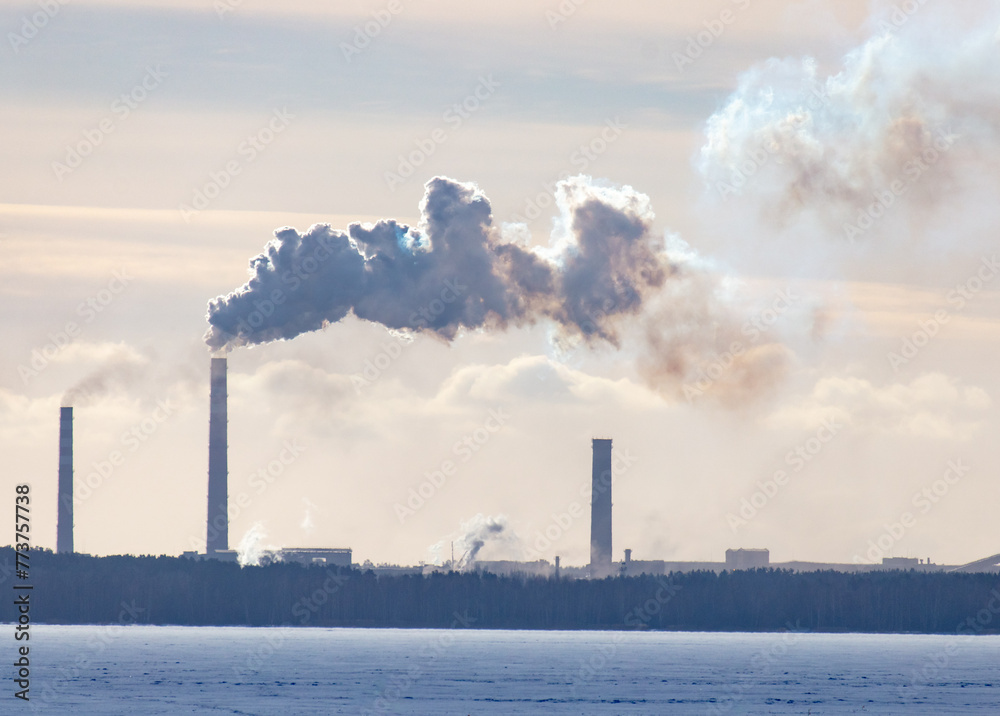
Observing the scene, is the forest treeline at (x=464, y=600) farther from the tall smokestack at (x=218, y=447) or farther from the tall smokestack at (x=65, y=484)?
the tall smokestack at (x=218, y=447)

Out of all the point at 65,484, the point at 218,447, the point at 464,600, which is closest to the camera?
the point at 218,447

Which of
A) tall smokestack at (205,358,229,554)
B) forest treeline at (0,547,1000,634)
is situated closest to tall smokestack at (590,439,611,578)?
forest treeline at (0,547,1000,634)

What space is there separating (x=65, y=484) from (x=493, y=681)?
69.1 meters

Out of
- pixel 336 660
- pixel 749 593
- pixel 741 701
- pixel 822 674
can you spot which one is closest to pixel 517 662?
pixel 336 660

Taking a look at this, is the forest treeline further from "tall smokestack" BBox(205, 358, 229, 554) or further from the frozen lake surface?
"tall smokestack" BBox(205, 358, 229, 554)

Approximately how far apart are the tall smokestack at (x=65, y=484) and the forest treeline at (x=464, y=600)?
4337mm

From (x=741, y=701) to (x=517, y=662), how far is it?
43028 millimetres

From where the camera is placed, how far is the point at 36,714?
81.5 meters

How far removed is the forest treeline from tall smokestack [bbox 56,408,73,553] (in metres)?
4.34

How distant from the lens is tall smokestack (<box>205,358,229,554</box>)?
483 feet

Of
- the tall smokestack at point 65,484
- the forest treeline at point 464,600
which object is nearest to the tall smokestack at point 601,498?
the forest treeline at point 464,600

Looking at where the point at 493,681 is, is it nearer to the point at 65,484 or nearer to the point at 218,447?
the point at 218,447

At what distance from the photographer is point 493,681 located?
111m

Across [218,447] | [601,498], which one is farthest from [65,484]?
[601,498]
